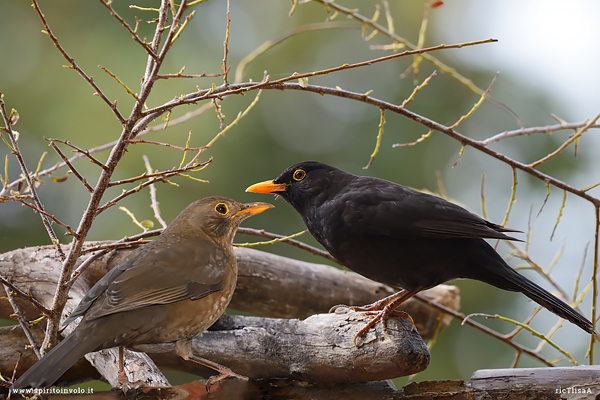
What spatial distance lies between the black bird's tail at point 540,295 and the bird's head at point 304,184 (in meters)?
0.73

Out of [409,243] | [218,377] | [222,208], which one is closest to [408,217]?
[409,243]

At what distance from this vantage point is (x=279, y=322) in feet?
6.73

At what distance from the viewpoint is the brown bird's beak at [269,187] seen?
2098 millimetres

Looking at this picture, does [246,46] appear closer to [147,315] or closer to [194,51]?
[194,51]

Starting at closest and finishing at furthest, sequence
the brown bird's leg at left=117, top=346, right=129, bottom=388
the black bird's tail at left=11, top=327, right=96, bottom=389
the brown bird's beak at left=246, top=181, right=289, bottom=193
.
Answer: the black bird's tail at left=11, top=327, right=96, bottom=389 < the brown bird's leg at left=117, top=346, right=129, bottom=388 < the brown bird's beak at left=246, top=181, right=289, bottom=193

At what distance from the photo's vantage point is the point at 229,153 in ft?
14.9

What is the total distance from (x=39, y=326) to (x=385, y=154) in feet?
11.4

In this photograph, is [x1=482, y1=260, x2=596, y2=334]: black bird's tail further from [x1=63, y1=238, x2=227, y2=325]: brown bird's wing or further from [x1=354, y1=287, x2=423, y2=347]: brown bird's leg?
[x1=63, y1=238, x2=227, y2=325]: brown bird's wing

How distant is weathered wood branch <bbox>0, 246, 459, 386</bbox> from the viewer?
1.86 m

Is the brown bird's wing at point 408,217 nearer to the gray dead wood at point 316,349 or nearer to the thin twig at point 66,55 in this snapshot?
the gray dead wood at point 316,349

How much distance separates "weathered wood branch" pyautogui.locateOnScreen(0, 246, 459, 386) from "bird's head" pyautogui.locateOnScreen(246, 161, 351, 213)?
49 cm

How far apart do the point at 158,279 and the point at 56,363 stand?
1.21 feet

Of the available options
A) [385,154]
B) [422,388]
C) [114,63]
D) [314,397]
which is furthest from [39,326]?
[385,154]

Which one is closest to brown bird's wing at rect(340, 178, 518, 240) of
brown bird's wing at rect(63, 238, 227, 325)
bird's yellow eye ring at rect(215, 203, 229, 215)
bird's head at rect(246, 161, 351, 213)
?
bird's head at rect(246, 161, 351, 213)
